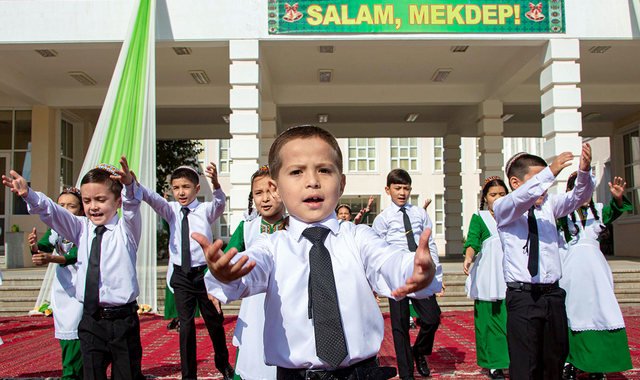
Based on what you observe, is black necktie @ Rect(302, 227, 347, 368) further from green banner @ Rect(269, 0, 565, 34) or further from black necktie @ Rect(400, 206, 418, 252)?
green banner @ Rect(269, 0, 565, 34)

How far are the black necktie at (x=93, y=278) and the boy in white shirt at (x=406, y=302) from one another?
236 cm

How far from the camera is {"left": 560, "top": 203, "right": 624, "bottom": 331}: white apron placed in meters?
4.90

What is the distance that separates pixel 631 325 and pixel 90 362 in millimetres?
7138

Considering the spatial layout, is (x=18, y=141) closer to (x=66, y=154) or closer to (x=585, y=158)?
(x=66, y=154)

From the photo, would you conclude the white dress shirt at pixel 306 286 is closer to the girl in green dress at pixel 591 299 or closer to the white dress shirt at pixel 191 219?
the girl in green dress at pixel 591 299

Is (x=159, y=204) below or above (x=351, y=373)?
above

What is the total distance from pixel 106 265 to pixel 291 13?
7217 mm

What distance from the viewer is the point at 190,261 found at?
5.46 metres

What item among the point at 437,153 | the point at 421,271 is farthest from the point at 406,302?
the point at 437,153

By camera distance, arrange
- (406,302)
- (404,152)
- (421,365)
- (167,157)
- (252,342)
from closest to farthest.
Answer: (252,342)
(406,302)
(421,365)
(167,157)
(404,152)

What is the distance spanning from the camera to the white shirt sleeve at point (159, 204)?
4.90 m

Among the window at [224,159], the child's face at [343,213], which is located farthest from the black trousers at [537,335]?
the window at [224,159]

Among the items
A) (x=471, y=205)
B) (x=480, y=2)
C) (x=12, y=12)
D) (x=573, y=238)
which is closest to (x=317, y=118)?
(x=480, y=2)

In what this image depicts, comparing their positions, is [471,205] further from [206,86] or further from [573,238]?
[573,238]
